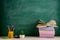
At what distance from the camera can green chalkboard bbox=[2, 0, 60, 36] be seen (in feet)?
7.43

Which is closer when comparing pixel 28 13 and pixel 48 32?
pixel 48 32

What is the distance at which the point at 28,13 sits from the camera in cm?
227

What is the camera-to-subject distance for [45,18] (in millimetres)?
2271

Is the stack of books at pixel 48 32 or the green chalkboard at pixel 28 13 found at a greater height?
the green chalkboard at pixel 28 13

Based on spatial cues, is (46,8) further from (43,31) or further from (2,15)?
(2,15)

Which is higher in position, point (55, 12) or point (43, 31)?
point (55, 12)

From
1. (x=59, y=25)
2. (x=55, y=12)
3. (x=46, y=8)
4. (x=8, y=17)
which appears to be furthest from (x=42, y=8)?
(x=8, y=17)

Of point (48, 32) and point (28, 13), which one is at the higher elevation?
point (28, 13)

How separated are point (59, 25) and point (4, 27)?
2.87 feet

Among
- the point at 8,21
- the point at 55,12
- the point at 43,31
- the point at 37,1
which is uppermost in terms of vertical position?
the point at 37,1

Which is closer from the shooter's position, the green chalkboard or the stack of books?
the stack of books

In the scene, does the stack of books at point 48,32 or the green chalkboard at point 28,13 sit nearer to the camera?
the stack of books at point 48,32

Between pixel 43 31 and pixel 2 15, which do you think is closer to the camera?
pixel 43 31

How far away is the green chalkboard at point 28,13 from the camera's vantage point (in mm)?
2266
